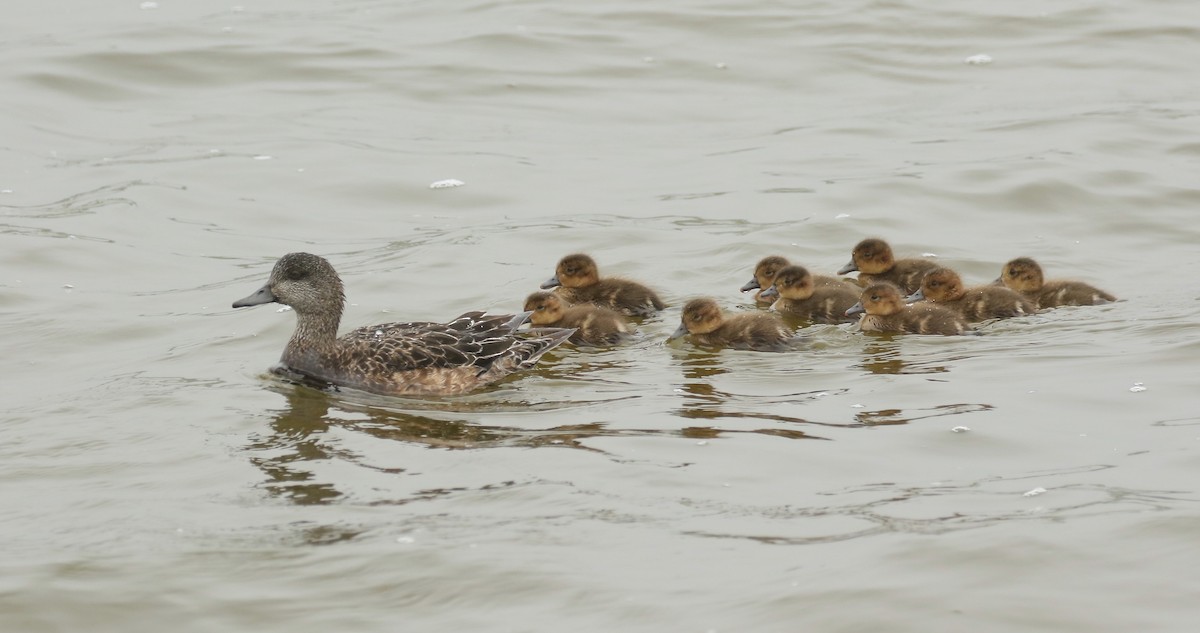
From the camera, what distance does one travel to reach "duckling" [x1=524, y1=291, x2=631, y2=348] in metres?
8.89

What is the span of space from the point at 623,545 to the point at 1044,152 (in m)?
8.32

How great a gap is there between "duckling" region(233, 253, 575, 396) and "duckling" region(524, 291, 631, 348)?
0.23 metres

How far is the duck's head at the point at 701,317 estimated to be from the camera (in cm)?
869

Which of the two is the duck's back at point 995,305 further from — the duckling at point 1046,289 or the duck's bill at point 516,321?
the duck's bill at point 516,321

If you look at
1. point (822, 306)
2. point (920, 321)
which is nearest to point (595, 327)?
point (822, 306)

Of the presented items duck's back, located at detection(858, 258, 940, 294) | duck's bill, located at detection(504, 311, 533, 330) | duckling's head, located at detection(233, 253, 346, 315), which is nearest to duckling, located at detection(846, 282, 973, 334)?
duck's back, located at detection(858, 258, 940, 294)

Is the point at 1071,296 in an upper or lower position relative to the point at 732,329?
upper

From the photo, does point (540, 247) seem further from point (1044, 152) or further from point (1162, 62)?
point (1162, 62)

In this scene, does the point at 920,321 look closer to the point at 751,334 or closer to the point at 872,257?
the point at 751,334

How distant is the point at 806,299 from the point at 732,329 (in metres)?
0.77

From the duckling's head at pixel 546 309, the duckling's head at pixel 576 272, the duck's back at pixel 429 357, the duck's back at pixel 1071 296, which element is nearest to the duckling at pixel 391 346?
the duck's back at pixel 429 357

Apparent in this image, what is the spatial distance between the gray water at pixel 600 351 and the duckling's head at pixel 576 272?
441mm

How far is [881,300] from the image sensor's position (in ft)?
28.9

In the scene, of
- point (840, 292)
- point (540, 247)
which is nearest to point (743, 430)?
point (840, 292)
